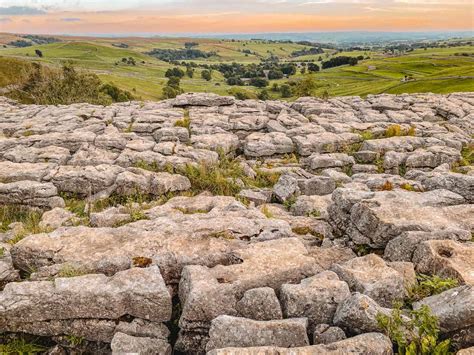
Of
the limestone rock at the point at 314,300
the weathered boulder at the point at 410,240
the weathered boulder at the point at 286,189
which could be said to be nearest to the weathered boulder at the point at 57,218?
the weathered boulder at the point at 286,189

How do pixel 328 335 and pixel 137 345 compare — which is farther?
pixel 137 345

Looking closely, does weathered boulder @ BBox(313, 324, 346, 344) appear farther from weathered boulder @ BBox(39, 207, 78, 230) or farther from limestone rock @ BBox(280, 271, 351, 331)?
weathered boulder @ BBox(39, 207, 78, 230)

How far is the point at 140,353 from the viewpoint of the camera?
8945 mm

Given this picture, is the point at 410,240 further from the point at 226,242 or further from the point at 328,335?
the point at 226,242

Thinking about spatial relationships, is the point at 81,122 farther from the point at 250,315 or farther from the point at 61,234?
the point at 250,315

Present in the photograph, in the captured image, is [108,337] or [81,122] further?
[81,122]

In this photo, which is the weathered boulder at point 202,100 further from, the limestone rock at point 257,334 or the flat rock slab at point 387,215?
the limestone rock at point 257,334

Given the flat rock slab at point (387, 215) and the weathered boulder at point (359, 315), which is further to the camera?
the flat rock slab at point (387, 215)

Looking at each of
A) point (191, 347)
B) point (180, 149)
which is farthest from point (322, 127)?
point (191, 347)

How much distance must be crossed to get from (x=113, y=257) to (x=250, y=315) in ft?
15.5

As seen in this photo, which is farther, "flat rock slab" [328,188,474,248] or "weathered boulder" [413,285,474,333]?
"flat rock slab" [328,188,474,248]

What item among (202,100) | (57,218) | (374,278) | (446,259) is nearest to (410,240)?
(446,259)

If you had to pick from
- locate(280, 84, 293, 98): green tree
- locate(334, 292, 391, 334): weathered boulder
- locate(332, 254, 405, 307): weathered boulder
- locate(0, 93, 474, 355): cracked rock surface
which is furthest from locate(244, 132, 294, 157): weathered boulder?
locate(280, 84, 293, 98): green tree

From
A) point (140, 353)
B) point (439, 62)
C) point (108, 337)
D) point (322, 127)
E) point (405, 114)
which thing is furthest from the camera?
point (439, 62)
